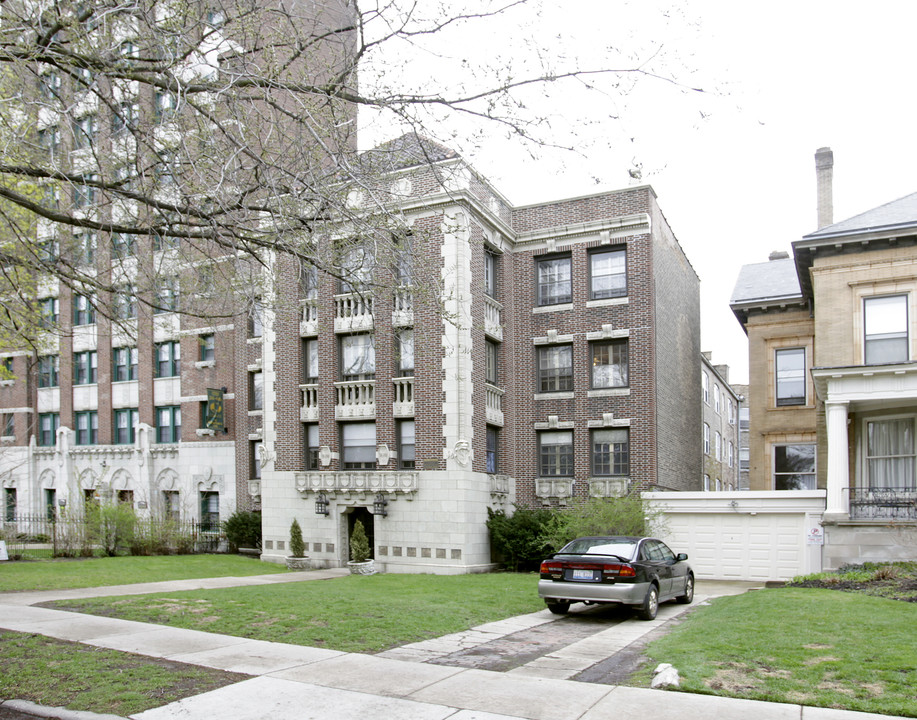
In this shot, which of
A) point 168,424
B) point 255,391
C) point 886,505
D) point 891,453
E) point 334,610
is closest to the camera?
point 334,610

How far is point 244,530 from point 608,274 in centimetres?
1569

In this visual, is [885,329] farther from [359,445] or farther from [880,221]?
[359,445]

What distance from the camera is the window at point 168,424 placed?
112 feet

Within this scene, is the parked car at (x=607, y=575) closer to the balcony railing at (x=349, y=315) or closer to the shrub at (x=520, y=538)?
the shrub at (x=520, y=538)

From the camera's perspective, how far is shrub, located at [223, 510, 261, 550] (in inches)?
1160

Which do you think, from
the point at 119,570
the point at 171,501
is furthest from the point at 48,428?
the point at 119,570

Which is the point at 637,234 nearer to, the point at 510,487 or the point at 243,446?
the point at 510,487

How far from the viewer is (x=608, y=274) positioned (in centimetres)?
2725

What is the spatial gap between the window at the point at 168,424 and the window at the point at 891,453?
25590 mm

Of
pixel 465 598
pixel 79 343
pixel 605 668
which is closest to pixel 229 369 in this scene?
pixel 79 343

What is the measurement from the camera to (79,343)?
37875 mm

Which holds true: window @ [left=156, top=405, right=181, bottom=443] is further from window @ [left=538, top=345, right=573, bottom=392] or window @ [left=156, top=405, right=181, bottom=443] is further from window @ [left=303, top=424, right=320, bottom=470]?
window @ [left=538, top=345, right=573, bottom=392]

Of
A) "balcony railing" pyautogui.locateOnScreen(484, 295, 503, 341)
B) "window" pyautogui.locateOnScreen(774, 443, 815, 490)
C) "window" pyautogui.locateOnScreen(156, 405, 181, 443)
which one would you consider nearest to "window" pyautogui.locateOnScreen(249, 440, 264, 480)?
"window" pyautogui.locateOnScreen(156, 405, 181, 443)

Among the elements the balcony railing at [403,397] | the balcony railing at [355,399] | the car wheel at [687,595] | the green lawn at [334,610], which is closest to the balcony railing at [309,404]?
the balcony railing at [355,399]
